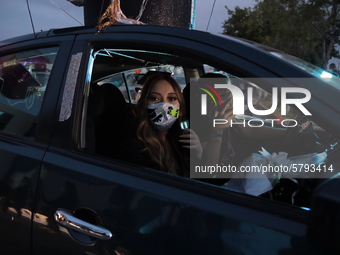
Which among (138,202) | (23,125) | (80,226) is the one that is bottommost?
(80,226)

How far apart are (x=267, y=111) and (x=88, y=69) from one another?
2.75 feet

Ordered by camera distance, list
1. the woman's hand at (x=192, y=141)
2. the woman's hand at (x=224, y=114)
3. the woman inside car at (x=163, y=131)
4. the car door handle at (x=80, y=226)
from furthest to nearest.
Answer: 1. the woman's hand at (x=224, y=114)
2. the woman's hand at (x=192, y=141)
3. the woman inside car at (x=163, y=131)
4. the car door handle at (x=80, y=226)

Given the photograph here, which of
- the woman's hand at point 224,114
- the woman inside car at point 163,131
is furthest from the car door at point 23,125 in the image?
→ the woman's hand at point 224,114

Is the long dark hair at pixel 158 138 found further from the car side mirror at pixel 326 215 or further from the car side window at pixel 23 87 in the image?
the car side mirror at pixel 326 215

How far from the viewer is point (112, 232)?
1.40 m

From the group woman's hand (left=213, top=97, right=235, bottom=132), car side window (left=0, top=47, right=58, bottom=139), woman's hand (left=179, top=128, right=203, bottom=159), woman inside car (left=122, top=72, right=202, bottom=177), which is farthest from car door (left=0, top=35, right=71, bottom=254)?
woman's hand (left=213, top=97, right=235, bottom=132)

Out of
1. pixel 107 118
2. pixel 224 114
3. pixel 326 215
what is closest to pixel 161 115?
pixel 107 118

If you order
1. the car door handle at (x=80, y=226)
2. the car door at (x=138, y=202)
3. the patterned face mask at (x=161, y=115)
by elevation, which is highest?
the patterned face mask at (x=161, y=115)

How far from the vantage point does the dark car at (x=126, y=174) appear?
1.23m

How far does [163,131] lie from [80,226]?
29.7 inches

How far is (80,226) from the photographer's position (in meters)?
1.45

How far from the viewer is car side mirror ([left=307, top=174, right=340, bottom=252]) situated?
100cm

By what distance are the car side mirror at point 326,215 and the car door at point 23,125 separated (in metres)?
1.13

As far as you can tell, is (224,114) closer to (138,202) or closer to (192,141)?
(192,141)
